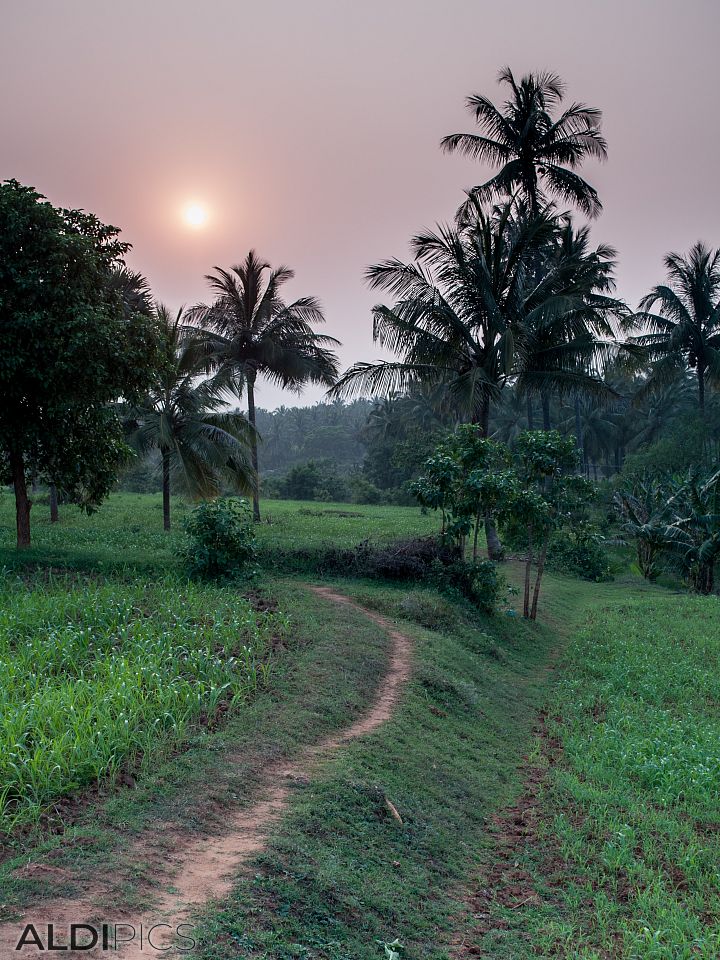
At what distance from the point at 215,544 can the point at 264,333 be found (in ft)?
41.4

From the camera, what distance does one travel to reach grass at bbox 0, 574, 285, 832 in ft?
16.2

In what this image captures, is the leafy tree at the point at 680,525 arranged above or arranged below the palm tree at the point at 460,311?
below

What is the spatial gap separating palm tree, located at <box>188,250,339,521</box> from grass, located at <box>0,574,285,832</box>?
44.0ft

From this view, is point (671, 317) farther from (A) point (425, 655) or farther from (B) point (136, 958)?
(B) point (136, 958)

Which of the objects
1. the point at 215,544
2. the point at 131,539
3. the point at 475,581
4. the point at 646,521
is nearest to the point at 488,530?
the point at 475,581

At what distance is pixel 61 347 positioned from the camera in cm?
1170

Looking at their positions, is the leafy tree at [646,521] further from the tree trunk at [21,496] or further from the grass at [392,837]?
the tree trunk at [21,496]

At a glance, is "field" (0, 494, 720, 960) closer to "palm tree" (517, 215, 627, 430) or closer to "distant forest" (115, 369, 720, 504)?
"palm tree" (517, 215, 627, 430)

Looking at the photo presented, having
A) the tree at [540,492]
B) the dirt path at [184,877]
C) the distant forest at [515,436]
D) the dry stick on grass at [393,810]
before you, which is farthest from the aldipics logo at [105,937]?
the distant forest at [515,436]

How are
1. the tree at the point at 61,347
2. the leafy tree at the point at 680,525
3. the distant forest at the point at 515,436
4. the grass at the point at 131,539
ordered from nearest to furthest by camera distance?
1. the tree at the point at 61,347
2. the grass at the point at 131,539
3. the leafy tree at the point at 680,525
4. the distant forest at the point at 515,436

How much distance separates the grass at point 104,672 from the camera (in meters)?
4.94

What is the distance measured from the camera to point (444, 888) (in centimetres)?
492

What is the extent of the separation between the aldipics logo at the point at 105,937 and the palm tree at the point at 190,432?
16087 millimetres

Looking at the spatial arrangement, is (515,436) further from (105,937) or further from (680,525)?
(105,937)
